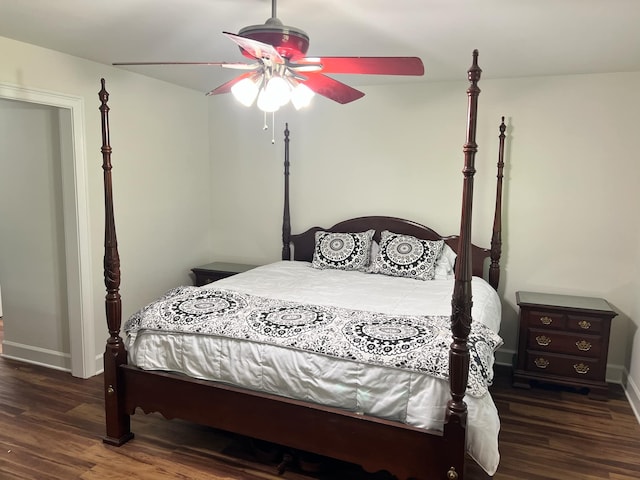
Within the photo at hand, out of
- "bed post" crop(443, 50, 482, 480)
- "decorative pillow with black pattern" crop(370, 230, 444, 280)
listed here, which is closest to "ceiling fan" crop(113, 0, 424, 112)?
Result: "bed post" crop(443, 50, 482, 480)

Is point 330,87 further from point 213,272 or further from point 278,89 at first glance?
point 213,272

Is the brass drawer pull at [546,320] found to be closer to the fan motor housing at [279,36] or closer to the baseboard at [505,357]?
the baseboard at [505,357]

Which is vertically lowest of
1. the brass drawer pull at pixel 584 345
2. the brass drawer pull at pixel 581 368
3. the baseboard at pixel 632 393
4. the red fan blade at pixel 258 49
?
the baseboard at pixel 632 393

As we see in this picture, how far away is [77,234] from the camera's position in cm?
346

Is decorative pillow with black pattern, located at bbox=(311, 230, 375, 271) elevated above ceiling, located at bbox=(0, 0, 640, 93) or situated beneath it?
situated beneath

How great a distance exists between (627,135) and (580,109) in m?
0.38

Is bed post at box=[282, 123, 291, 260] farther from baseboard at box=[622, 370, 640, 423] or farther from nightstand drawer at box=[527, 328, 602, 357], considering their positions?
baseboard at box=[622, 370, 640, 423]

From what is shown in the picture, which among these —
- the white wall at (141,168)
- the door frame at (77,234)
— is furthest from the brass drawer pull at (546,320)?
the door frame at (77,234)

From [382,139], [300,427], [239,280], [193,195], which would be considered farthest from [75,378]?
[382,139]

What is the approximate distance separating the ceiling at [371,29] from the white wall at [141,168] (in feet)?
0.61

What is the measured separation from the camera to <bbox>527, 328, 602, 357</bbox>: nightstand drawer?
3.39m

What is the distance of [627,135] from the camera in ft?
11.6

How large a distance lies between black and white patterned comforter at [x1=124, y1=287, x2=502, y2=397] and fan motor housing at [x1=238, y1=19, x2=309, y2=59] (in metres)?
1.33

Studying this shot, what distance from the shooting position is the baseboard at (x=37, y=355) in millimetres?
3736
